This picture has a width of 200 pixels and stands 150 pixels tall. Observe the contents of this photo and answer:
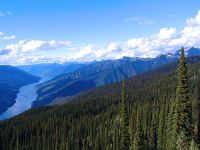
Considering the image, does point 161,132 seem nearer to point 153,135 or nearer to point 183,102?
point 153,135

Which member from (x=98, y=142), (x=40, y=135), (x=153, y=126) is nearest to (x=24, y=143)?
(x=40, y=135)

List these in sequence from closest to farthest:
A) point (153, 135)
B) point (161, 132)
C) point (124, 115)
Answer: point (124, 115), point (161, 132), point (153, 135)

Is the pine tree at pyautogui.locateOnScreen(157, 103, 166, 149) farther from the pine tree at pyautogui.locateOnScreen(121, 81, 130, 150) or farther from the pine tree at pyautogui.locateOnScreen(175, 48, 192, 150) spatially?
the pine tree at pyautogui.locateOnScreen(175, 48, 192, 150)

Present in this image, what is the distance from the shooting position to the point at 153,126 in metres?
150

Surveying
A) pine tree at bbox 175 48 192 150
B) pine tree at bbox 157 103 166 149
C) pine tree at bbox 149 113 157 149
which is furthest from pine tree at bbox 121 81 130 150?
pine tree at bbox 149 113 157 149

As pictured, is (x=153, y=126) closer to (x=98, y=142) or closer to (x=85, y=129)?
(x=98, y=142)

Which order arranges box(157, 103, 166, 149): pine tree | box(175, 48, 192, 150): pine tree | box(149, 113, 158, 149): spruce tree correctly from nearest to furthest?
box(175, 48, 192, 150): pine tree, box(157, 103, 166, 149): pine tree, box(149, 113, 158, 149): spruce tree

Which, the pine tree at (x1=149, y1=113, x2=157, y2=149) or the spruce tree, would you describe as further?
the spruce tree

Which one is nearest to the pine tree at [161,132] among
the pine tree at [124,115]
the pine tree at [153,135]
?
the pine tree at [153,135]

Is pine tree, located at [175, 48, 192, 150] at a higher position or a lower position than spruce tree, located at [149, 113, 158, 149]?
higher

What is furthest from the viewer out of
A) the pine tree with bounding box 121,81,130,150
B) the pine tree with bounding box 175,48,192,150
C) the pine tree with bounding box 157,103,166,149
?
the pine tree with bounding box 157,103,166,149

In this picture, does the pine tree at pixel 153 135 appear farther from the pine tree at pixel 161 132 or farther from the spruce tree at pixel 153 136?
the pine tree at pixel 161 132

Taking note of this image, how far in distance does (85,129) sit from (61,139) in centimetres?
2382

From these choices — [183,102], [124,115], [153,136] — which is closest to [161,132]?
[153,136]
